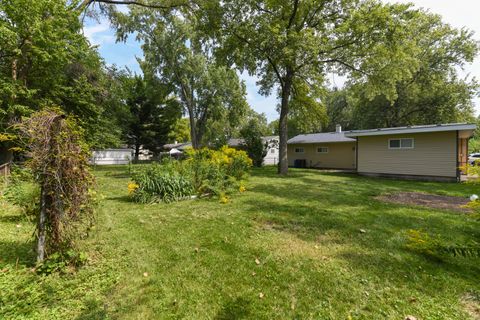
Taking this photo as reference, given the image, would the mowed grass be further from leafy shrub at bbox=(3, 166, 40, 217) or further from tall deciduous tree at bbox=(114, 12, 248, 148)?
tall deciduous tree at bbox=(114, 12, 248, 148)

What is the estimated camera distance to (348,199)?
22.9 feet

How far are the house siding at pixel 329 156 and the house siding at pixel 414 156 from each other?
4375mm

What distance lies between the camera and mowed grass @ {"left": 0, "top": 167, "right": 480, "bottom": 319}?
2.26 metres

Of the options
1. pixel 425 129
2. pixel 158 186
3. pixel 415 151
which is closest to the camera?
pixel 158 186

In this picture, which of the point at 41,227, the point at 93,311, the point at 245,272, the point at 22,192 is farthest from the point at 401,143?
the point at 22,192

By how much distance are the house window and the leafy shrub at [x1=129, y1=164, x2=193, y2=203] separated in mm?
11966

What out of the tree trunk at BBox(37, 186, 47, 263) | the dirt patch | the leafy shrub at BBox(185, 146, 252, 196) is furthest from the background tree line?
the dirt patch

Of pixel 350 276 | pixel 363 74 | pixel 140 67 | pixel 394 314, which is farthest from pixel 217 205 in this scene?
pixel 140 67

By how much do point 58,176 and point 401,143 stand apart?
49.5ft

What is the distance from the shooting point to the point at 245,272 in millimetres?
2910

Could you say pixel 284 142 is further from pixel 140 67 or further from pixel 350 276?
pixel 140 67

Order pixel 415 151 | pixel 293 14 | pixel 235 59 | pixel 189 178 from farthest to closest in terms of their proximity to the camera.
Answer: pixel 235 59 < pixel 293 14 < pixel 415 151 < pixel 189 178

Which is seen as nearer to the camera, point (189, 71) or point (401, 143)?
point (401, 143)

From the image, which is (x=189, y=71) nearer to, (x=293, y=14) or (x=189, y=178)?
(x=293, y=14)
